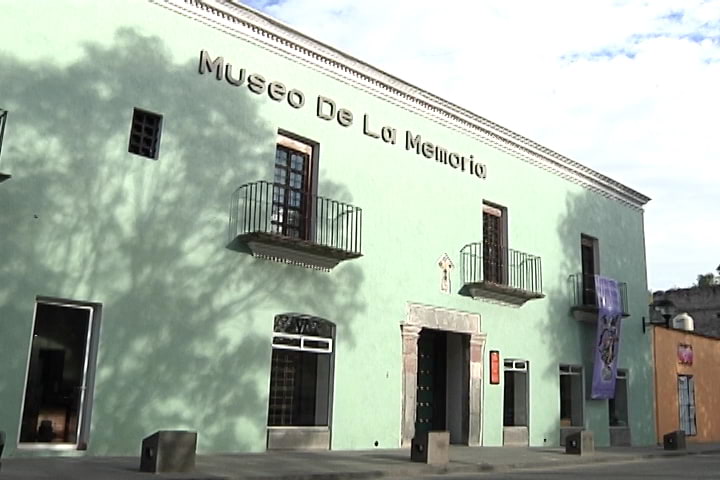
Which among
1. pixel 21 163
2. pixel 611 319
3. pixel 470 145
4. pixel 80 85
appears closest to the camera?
pixel 21 163

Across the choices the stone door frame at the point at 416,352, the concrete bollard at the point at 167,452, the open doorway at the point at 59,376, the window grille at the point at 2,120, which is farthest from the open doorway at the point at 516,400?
the window grille at the point at 2,120

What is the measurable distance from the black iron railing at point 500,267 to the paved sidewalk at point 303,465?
13.8 ft

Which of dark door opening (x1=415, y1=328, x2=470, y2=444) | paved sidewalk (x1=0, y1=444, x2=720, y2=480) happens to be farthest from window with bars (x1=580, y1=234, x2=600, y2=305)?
paved sidewalk (x1=0, y1=444, x2=720, y2=480)

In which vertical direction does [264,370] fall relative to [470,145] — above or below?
below

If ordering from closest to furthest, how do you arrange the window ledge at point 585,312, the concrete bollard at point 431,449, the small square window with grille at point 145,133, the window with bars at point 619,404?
the small square window with grille at point 145,133 < the concrete bollard at point 431,449 < the window ledge at point 585,312 < the window with bars at point 619,404

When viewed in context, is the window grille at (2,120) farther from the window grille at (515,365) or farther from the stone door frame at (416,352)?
the window grille at (515,365)

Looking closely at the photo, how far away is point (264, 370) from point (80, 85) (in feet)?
19.2

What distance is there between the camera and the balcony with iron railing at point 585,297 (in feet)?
66.2

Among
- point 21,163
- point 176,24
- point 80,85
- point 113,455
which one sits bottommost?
point 113,455

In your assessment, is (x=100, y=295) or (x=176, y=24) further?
(x=176, y=24)

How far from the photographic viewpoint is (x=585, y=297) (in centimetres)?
2088

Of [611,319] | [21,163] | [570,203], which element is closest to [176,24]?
[21,163]

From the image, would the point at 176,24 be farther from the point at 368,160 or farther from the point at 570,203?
the point at 570,203

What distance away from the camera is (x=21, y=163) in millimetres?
10766
